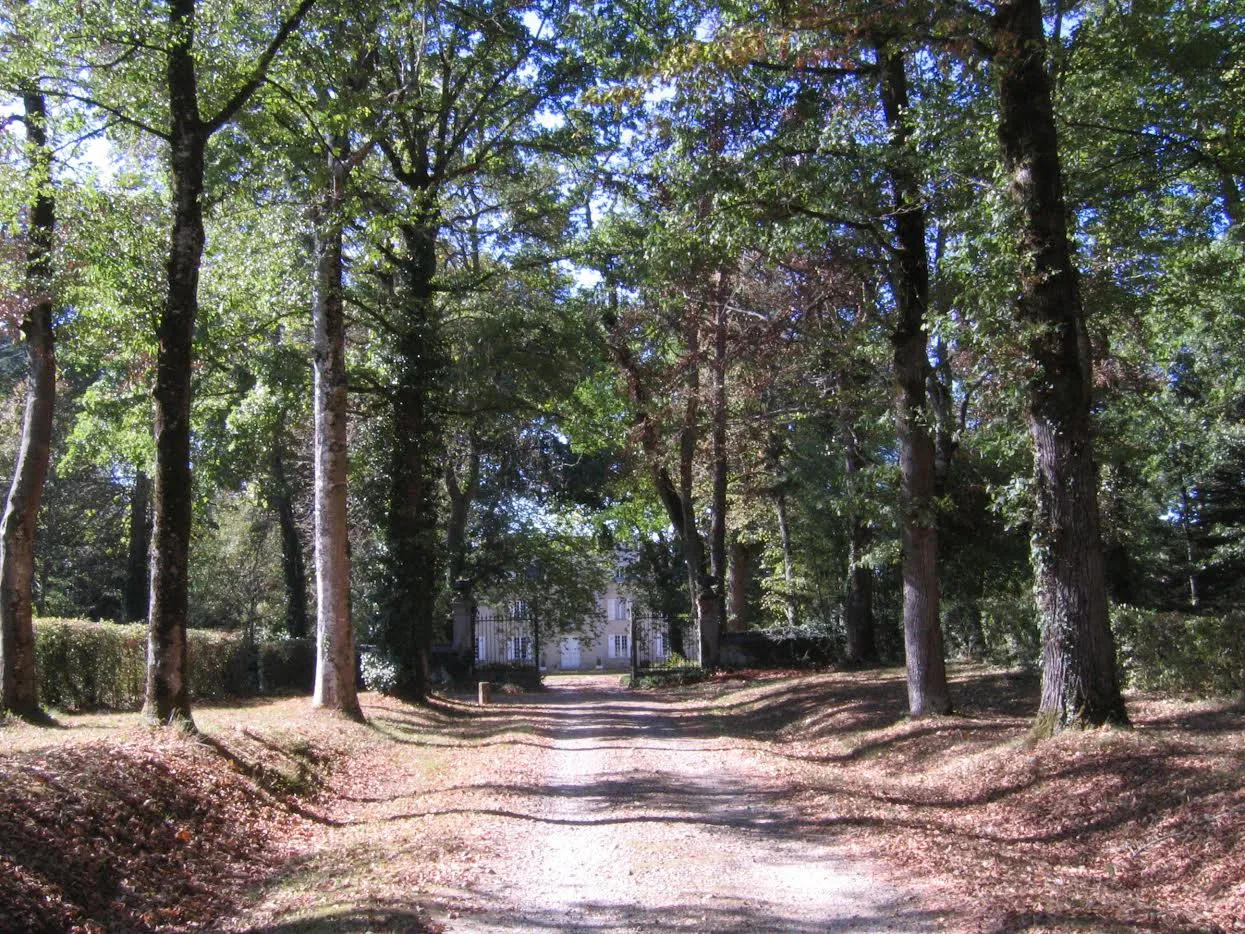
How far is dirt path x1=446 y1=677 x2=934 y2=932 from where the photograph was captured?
231 inches

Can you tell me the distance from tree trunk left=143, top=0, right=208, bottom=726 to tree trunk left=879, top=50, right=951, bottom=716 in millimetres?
8756

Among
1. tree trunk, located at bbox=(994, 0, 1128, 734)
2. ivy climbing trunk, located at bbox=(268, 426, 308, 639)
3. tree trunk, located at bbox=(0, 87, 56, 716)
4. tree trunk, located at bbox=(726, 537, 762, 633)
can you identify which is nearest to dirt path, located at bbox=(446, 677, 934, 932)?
tree trunk, located at bbox=(994, 0, 1128, 734)

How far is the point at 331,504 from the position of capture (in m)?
15.4

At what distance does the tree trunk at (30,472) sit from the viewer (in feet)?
42.0

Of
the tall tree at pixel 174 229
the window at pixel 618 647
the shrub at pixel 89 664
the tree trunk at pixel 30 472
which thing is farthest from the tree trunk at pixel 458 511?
the window at pixel 618 647

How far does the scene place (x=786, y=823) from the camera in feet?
28.6

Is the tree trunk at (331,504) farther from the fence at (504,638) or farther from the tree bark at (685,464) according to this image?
the fence at (504,638)

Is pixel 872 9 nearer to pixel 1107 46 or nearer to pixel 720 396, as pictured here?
pixel 1107 46

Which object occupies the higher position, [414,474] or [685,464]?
[685,464]

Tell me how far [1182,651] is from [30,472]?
50.0 ft

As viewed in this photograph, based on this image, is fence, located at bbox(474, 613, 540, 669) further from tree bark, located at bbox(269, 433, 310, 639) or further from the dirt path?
the dirt path

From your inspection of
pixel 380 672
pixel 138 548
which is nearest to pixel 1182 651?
pixel 380 672

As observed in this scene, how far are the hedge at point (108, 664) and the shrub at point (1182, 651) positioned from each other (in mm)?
15618

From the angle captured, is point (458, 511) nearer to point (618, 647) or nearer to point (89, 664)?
point (89, 664)
